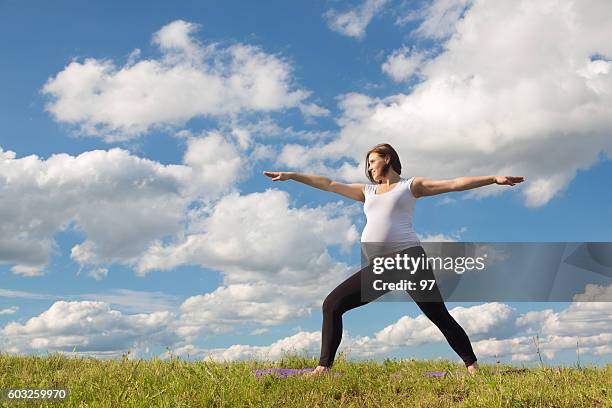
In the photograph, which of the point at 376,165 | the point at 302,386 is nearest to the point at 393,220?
the point at 376,165

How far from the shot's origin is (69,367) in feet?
32.9

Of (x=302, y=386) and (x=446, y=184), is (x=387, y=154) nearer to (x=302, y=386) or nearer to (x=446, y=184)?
(x=446, y=184)

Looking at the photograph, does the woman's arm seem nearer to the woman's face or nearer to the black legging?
the woman's face

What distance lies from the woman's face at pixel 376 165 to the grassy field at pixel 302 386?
279 centimetres

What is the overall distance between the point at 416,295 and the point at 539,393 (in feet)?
7.25

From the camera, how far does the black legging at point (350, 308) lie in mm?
8844

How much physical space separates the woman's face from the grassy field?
9.15 feet

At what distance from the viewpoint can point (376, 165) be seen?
916cm

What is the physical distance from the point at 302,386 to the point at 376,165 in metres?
3.26

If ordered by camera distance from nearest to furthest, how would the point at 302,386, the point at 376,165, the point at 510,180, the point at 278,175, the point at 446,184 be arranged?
the point at 302,386
the point at 510,180
the point at 446,184
the point at 376,165
the point at 278,175

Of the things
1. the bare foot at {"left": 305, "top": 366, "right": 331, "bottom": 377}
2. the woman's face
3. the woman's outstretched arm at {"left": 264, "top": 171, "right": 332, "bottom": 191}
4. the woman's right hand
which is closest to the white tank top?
the woman's face

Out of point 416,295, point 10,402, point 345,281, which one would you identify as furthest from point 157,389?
point 416,295

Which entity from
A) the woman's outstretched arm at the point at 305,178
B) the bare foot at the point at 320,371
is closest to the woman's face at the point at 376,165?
the woman's outstretched arm at the point at 305,178

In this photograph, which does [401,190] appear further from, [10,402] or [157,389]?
[10,402]
